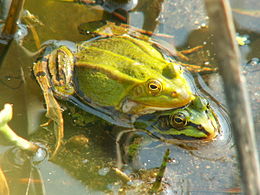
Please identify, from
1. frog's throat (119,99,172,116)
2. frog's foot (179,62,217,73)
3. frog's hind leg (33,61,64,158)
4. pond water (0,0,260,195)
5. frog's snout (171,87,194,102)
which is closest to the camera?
pond water (0,0,260,195)

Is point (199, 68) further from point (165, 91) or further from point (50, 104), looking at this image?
point (50, 104)

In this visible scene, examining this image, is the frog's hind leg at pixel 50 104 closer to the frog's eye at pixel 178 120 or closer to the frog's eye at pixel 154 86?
the frog's eye at pixel 154 86

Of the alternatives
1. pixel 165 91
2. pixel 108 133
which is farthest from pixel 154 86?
pixel 108 133

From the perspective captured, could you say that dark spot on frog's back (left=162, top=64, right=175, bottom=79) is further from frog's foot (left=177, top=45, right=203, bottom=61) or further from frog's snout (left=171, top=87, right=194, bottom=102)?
frog's foot (left=177, top=45, right=203, bottom=61)

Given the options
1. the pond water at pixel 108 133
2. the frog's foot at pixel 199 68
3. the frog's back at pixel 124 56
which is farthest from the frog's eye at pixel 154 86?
the frog's foot at pixel 199 68

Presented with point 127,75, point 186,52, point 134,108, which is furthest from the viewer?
point 186,52

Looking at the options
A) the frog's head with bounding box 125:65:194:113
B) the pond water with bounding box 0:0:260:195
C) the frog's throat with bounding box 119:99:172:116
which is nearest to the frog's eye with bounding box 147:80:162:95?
the frog's head with bounding box 125:65:194:113
